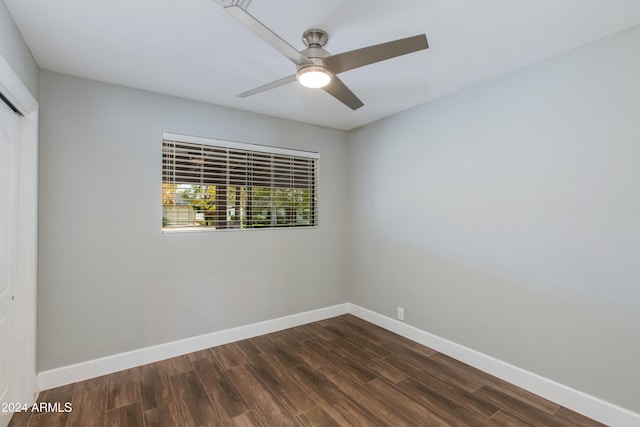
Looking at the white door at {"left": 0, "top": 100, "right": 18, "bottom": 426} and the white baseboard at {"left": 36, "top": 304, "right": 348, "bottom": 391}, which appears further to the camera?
the white baseboard at {"left": 36, "top": 304, "right": 348, "bottom": 391}

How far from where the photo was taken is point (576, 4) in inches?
67.3

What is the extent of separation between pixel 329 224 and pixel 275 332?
1481 millimetres

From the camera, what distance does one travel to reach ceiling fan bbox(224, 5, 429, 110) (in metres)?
1.54

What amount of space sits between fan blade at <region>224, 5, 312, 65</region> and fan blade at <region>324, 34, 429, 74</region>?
0.17 m

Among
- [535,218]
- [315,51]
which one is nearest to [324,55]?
[315,51]

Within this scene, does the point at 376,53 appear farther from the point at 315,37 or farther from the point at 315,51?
the point at 315,37

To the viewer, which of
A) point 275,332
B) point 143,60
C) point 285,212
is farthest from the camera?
point 285,212

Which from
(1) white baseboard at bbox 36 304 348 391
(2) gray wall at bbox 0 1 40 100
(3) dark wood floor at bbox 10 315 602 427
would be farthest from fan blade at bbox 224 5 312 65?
(1) white baseboard at bbox 36 304 348 391

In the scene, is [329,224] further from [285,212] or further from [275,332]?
[275,332]

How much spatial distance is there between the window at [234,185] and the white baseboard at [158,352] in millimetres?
1110

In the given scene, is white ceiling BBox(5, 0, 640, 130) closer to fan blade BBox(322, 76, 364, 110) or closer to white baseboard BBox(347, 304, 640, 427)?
fan blade BBox(322, 76, 364, 110)

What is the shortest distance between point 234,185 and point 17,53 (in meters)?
1.85

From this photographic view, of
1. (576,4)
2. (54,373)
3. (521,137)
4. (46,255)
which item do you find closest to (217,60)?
(46,255)

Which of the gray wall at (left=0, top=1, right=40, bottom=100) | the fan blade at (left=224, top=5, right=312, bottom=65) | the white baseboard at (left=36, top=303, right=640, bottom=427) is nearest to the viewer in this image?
the fan blade at (left=224, top=5, right=312, bottom=65)
